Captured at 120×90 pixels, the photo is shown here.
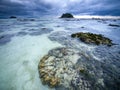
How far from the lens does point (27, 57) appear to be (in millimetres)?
6918

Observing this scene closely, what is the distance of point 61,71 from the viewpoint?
5.19 meters

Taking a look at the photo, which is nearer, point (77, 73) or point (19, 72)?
point (77, 73)

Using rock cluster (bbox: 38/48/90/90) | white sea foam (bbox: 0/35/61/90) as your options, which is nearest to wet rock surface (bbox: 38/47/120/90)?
rock cluster (bbox: 38/48/90/90)

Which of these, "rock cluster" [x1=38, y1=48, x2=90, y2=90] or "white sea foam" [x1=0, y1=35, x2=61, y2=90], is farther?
"rock cluster" [x1=38, y1=48, x2=90, y2=90]

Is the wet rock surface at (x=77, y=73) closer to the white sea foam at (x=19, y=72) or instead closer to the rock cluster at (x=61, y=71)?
the rock cluster at (x=61, y=71)

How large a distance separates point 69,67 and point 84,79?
1.11 metres

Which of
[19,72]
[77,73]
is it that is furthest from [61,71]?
[19,72]

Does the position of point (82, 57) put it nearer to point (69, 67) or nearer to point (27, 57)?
point (69, 67)

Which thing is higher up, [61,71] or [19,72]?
[61,71]

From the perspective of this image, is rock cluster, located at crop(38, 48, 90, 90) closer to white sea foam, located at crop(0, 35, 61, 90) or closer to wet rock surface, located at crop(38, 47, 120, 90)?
wet rock surface, located at crop(38, 47, 120, 90)

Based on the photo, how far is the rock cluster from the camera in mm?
4465

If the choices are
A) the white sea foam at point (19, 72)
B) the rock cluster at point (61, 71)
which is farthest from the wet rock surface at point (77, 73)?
the white sea foam at point (19, 72)

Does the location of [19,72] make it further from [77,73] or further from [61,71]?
[77,73]

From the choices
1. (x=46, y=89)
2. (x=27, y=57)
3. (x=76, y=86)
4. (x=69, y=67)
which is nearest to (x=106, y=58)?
(x=69, y=67)
